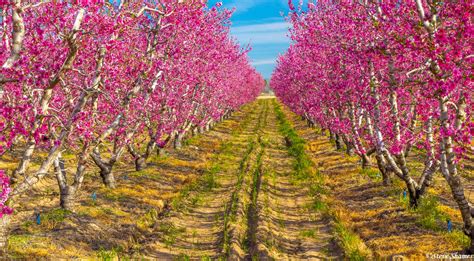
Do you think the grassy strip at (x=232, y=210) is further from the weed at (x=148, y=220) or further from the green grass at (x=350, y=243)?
the green grass at (x=350, y=243)

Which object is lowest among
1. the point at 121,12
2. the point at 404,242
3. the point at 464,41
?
the point at 404,242

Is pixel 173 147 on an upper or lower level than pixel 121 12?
lower

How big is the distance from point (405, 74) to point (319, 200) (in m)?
7.18

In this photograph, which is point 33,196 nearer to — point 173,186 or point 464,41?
point 173,186

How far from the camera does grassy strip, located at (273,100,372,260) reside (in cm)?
1186

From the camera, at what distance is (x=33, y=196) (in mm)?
16656

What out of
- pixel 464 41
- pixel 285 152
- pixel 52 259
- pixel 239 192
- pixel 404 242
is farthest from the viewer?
pixel 285 152

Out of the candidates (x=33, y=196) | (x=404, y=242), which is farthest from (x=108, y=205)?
(x=404, y=242)

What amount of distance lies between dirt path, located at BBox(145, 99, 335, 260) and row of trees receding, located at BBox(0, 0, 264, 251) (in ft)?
11.0

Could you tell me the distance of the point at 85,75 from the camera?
8.66 meters

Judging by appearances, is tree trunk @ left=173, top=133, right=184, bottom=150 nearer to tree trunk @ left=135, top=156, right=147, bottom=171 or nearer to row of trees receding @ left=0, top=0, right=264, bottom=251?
row of trees receding @ left=0, top=0, right=264, bottom=251

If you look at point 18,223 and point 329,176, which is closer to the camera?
point 18,223

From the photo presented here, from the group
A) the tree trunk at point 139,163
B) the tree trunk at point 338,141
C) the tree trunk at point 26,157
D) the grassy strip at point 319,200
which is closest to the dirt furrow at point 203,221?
the grassy strip at point 319,200

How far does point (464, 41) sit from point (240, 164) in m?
17.2
